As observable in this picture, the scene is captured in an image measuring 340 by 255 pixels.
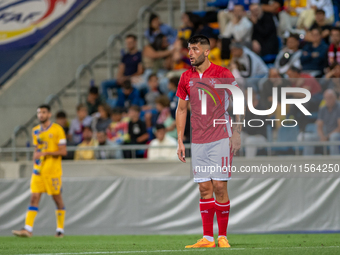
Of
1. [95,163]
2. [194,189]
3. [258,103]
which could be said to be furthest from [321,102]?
[95,163]

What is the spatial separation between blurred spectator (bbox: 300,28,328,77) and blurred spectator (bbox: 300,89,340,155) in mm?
1828

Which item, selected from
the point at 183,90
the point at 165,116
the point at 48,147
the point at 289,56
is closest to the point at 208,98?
the point at 183,90

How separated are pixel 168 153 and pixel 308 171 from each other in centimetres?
276

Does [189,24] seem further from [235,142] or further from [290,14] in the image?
[235,142]

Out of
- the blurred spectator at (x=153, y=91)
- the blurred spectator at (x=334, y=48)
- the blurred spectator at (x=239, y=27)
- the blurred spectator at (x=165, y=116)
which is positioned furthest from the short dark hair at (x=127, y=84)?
the blurred spectator at (x=334, y=48)

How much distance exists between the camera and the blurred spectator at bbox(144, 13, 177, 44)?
52.9ft

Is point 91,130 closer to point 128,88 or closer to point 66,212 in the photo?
point 128,88

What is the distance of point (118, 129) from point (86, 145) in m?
0.78

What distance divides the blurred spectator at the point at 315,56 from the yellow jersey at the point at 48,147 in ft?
18.4

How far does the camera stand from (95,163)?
41.5 feet

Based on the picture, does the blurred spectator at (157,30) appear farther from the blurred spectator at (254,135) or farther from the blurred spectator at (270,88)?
the blurred spectator at (254,135)

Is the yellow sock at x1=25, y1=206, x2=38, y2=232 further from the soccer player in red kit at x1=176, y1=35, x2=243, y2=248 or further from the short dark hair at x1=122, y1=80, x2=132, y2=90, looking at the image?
the short dark hair at x1=122, y1=80, x2=132, y2=90

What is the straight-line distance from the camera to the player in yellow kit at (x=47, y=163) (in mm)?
10570

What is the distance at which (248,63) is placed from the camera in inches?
530
